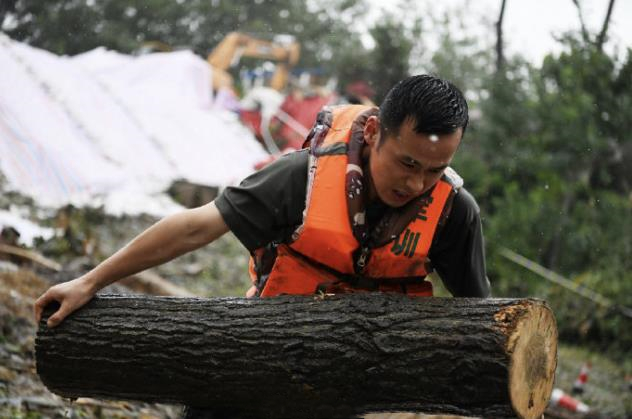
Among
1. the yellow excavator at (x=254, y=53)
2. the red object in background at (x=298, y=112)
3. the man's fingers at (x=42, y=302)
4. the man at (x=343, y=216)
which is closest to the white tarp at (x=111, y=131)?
the red object in background at (x=298, y=112)

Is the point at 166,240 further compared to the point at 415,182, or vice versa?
the point at 166,240

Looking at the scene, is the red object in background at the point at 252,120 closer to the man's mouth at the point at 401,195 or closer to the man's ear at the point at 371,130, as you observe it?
the man's ear at the point at 371,130

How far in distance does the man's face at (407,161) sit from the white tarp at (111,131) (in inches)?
238

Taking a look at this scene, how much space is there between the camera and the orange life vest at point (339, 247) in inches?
103

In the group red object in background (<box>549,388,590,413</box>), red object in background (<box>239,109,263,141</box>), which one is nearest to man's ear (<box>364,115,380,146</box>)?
red object in background (<box>549,388,590,413</box>)

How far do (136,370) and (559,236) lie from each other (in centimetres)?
782

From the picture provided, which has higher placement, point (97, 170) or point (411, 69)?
point (97, 170)

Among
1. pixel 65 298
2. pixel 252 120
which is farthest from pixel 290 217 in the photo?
pixel 252 120

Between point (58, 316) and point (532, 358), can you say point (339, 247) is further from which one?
point (58, 316)

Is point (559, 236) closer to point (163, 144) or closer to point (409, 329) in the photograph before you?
point (163, 144)

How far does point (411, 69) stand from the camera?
1650cm

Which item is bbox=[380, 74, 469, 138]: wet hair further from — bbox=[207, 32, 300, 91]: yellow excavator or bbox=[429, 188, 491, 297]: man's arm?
bbox=[207, 32, 300, 91]: yellow excavator

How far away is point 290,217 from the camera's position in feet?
8.82

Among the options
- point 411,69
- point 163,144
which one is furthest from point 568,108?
point 411,69
